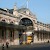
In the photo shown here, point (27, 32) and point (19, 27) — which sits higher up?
point (19, 27)

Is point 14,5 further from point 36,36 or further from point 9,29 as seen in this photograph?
point 36,36

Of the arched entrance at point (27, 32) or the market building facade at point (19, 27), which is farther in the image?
the arched entrance at point (27, 32)

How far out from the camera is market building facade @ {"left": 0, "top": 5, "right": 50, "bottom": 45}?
5398cm

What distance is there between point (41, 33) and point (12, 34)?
1122 inches

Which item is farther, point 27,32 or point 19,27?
point 27,32

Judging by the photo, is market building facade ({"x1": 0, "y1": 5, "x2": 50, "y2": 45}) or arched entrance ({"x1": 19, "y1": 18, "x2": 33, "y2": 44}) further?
arched entrance ({"x1": 19, "y1": 18, "x2": 33, "y2": 44})

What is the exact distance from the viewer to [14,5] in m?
62.4

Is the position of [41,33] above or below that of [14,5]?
below

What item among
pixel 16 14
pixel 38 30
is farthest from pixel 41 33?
pixel 16 14

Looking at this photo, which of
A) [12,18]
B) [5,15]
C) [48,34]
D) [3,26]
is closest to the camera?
[3,26]

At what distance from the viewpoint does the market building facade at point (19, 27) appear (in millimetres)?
53984

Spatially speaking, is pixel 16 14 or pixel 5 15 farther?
pixel 16 14

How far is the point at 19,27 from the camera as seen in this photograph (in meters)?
60.1

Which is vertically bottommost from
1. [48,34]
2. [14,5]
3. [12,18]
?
[48,34]
